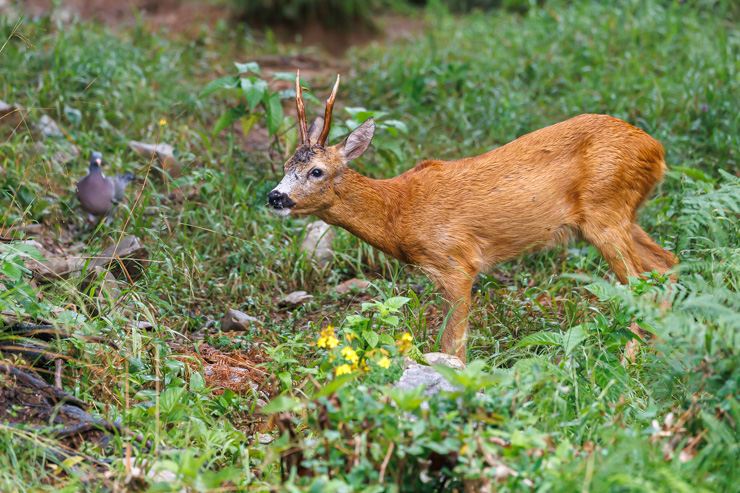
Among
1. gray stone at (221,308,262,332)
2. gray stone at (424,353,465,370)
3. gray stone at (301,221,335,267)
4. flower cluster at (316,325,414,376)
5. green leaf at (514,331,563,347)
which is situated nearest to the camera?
flower cluster at (316,325,414,376)

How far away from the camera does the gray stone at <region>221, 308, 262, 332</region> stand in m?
4.72

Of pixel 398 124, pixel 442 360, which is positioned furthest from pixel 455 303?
pixel 398 124

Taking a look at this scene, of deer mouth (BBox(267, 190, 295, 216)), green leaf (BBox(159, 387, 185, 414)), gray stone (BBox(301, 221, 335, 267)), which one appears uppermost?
deer mouth (BBox(267, 190, 295, 216))

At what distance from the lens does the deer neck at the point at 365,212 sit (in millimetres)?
4500

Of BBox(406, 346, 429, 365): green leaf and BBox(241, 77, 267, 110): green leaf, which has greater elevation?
BBox(241, 77, 267, 110): green leaf

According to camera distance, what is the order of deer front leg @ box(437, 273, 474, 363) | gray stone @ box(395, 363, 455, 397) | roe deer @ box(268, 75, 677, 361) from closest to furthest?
gray stone @ box(395, 363, 455, 397) → deer front leg @ box(437, 273, 474, 363) → roe deer @ box(268, 75, 677, 361)

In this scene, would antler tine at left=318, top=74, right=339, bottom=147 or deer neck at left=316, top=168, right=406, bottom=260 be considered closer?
antler tine at left=318, top=74, right=339, bottom=147

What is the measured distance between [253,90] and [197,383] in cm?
253

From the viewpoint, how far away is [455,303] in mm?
4344

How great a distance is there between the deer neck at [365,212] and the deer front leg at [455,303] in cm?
39

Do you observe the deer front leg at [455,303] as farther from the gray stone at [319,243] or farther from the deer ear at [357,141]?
the gray stone at [319,243]

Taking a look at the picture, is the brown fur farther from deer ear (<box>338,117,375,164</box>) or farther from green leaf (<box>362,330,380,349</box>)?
green leaf (<box>362,330,380,349</box>)

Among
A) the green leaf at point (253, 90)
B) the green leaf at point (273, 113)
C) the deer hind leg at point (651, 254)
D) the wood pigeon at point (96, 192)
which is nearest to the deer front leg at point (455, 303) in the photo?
the deer hind leg at point (651, 254)

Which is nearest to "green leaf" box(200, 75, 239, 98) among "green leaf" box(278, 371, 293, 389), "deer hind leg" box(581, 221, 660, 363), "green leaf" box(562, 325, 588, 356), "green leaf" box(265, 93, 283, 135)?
"green leaf" box(265, 93, 283, 135)
